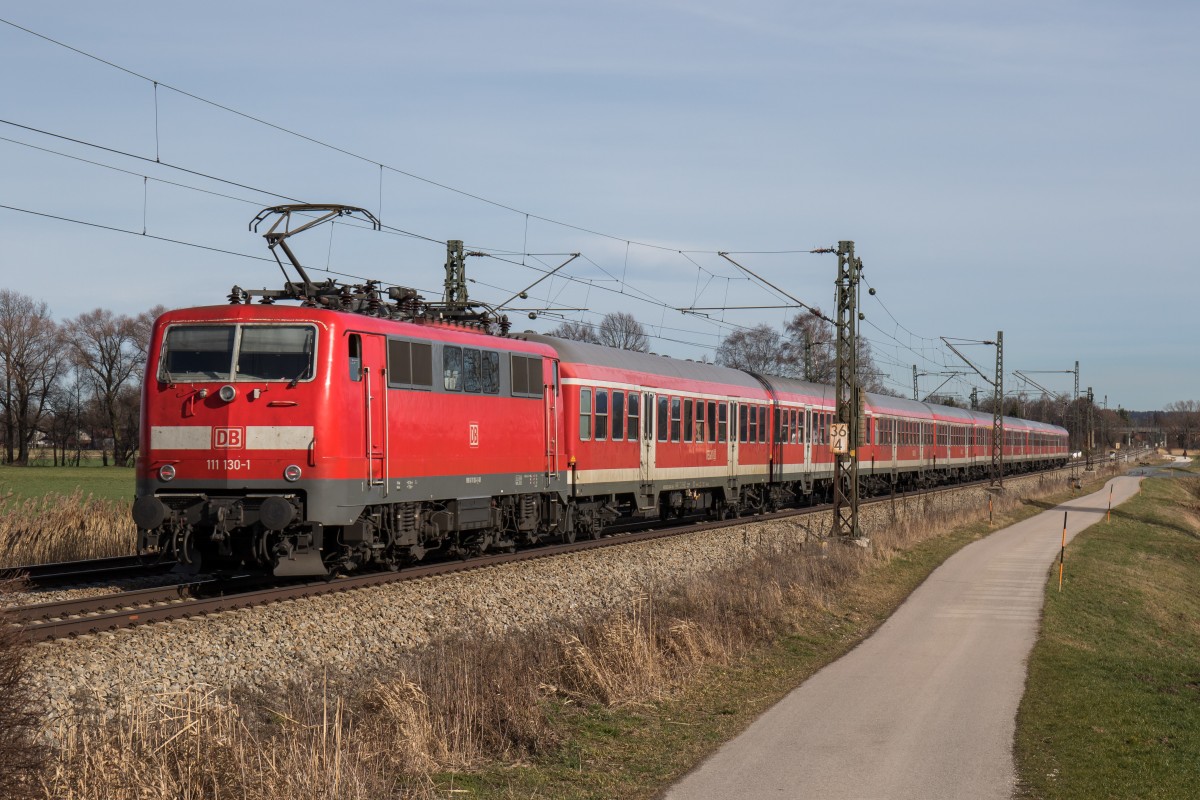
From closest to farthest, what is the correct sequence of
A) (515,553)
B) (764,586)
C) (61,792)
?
(61,792) < (764,586) < (515,553)

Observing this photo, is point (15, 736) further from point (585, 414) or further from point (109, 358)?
point (109, 358)

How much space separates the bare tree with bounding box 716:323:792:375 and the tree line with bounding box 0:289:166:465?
40734 millimetres

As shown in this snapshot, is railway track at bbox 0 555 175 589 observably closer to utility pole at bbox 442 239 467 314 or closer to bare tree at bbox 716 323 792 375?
utility pole at bbox 442 239 467 314

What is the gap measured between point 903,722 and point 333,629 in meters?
6.44

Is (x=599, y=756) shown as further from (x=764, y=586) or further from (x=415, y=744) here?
(x=764, y=586)

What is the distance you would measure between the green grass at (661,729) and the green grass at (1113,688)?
2.55 meters

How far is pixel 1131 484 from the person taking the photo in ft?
271

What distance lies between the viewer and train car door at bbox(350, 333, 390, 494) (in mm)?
16172

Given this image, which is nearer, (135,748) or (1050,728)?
(135,748)

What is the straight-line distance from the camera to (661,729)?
36.3ft

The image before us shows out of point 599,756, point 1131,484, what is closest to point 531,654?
point 599,756

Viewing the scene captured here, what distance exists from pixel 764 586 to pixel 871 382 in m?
79.9

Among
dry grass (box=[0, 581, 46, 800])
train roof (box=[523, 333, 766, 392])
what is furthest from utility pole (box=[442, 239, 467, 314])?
dry grass (box=[0, 581, 46, 800])

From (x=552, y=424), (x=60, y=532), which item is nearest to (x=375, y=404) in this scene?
(x=552, y=424)
